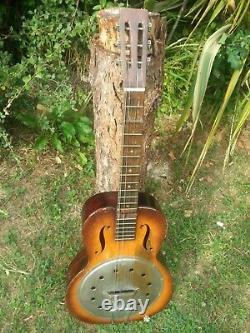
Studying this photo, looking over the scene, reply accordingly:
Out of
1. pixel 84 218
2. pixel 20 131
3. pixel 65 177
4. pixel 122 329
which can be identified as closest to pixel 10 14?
pixel 20 131

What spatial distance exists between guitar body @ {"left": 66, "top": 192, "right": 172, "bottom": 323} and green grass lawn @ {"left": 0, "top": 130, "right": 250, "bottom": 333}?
131mm

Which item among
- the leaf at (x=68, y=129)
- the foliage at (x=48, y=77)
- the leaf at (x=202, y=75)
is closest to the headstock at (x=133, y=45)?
the leaf at (x=202, y=75)

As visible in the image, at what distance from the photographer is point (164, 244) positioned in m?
2.41

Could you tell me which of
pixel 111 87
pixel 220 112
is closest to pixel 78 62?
pixel 220 112

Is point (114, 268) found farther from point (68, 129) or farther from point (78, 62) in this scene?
point (78, 62)

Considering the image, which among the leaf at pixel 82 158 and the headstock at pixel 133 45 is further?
the leaf at pixel 82 158

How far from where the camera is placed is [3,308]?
2.13 meters

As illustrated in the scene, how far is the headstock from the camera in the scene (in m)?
1.50

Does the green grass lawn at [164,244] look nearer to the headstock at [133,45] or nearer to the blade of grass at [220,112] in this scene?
the blade of grass at [220,112]

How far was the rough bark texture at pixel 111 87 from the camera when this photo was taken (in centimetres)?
177

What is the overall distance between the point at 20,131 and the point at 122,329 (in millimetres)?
1336

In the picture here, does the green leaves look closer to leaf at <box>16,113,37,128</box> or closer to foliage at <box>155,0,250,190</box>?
leaf at <box>16,113,37,128</box>

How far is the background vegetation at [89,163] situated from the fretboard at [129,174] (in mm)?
552

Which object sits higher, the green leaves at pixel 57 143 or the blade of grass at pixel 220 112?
the blade of grass at pixel 220 112
